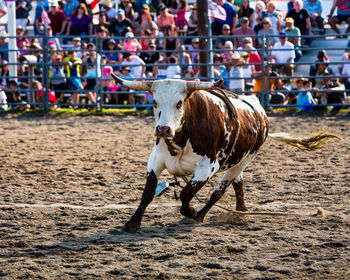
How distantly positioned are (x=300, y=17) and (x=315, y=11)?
0.60 meters

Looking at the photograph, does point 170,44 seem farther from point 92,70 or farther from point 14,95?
point 14,95

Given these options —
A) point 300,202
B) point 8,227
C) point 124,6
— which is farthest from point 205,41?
point 8,227

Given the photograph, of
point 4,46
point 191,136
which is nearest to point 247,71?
point 4,46

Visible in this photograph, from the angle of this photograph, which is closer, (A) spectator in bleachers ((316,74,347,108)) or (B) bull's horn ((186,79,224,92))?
(B) bull's horn ((186,79,224,92))

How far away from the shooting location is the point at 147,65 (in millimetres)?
13523

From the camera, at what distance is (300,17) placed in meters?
14.9

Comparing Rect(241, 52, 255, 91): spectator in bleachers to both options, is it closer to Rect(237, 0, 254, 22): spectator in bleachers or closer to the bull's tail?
Rect(237, 0, 254, 22): spectator in bleachers

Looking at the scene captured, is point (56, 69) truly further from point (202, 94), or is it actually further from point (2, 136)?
point (202, 94)

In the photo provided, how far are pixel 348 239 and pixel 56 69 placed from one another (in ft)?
33.4

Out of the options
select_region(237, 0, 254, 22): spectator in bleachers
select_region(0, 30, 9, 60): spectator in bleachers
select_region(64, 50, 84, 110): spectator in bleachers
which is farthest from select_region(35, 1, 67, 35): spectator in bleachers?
select_region(237, 0, 254, 22): spectator in bleachers

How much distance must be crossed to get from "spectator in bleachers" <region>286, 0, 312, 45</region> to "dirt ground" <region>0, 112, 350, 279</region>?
5622 millimetres

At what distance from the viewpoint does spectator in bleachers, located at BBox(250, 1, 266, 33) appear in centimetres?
1493

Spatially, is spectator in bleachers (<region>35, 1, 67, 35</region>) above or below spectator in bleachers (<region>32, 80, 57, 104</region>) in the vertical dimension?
above

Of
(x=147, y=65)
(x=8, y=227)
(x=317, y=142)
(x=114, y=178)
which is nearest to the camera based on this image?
(x=8, y=227)
